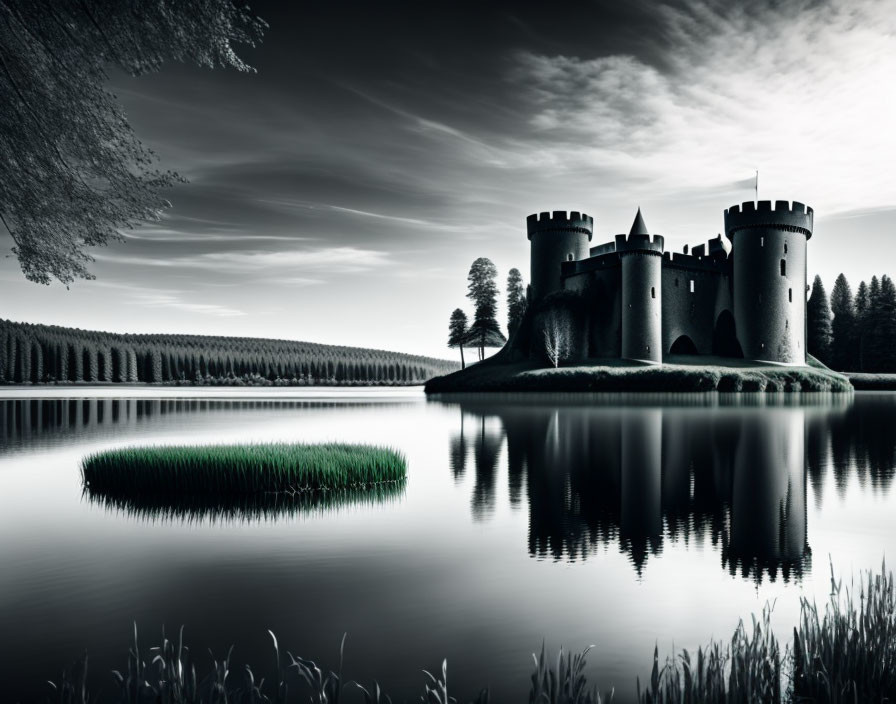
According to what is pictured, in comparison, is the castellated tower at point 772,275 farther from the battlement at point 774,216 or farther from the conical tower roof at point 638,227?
the conical tower roof at point 638,227

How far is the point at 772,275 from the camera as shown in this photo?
59438 millimetres

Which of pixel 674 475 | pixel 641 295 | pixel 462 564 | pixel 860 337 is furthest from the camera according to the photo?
pixel 860 337

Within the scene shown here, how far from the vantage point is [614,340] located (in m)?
60.9

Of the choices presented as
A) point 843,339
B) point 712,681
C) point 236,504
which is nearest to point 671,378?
point 843,339

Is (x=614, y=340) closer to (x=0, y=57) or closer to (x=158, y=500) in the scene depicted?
(x=158, y=500)

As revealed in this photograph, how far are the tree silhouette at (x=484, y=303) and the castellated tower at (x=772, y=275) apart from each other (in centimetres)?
2332

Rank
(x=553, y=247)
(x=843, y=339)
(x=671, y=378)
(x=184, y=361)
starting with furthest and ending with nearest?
(x=184, y=361), (x=843, y=339), (x=553, y=247), (x=671, y=378)

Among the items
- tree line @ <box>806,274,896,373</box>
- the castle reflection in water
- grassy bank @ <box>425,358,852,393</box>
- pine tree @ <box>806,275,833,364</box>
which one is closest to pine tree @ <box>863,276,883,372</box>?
tree line @ <box>806,274,896,373</box>

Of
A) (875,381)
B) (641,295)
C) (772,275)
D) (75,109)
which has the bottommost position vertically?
(875,381)

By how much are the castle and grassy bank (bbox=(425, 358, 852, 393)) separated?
3070mm

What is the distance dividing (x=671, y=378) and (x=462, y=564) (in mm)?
46575

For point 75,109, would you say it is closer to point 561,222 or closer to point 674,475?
point 674,475

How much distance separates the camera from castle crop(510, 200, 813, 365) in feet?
191

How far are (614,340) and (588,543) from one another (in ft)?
174
